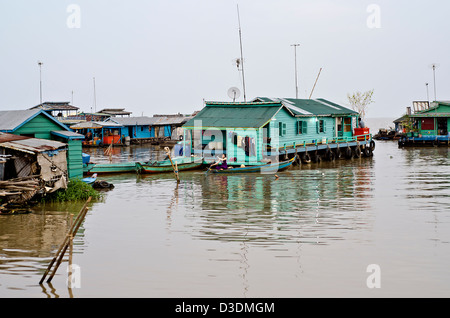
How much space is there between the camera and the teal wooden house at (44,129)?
25.5 meters

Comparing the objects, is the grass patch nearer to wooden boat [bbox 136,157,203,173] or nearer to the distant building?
wooden boat [bbox 136,157,203,173]

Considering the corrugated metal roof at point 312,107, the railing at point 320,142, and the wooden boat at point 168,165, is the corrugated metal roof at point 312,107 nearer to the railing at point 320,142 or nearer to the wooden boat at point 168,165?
the railing at point 320,142

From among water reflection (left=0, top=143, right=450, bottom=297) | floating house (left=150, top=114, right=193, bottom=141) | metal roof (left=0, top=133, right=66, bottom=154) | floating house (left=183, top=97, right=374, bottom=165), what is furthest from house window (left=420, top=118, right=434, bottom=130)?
metal roof (left=0, top=133, right=66, bottom=154)

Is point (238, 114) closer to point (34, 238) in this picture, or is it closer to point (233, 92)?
point (233, 92)

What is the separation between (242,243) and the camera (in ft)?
54.0

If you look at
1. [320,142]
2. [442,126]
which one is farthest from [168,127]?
[442,126]

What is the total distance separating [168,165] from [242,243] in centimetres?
2001

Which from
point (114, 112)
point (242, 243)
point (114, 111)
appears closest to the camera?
point (242, 243)

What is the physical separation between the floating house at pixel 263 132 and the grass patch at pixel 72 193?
45.8 feet

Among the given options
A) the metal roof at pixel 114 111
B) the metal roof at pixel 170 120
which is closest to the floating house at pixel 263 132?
the metal roof at pixel 170 120

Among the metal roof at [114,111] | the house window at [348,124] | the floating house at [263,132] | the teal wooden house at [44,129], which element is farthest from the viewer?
the metal roof at [114,111]

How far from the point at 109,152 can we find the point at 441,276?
4673 centimetres
